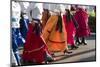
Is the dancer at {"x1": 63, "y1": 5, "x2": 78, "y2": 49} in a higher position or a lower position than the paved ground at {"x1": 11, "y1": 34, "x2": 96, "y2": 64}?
higher

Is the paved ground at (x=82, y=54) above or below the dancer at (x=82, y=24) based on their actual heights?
below

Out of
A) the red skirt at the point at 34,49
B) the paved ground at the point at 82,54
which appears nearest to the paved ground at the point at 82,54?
the paved ground at the point at 82,54

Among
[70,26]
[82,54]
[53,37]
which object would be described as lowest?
[82,54]

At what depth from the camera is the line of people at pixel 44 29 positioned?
2.09 m

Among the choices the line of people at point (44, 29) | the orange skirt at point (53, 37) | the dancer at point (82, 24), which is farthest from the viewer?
the dancer at point (82, 24)

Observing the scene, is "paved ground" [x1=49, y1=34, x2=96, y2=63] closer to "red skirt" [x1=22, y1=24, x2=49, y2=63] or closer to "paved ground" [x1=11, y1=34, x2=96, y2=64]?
"paved ground" [x1=11, y1=34, x2=96, y2=64]

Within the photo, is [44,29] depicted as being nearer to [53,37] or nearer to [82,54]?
→ [53,37]

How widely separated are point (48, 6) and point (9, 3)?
0.41 m

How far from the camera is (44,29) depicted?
218 centimetres

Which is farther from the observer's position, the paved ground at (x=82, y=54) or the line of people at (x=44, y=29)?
the paved ground at (x=82, y=54)

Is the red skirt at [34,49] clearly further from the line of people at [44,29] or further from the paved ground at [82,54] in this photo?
the paved ground at [82,54]

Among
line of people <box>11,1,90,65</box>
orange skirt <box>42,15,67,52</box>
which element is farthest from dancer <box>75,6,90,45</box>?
orange skirt <box>42,15,67,52</box>

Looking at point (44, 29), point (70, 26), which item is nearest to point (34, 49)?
point (44, 29)

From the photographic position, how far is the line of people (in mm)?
2090
